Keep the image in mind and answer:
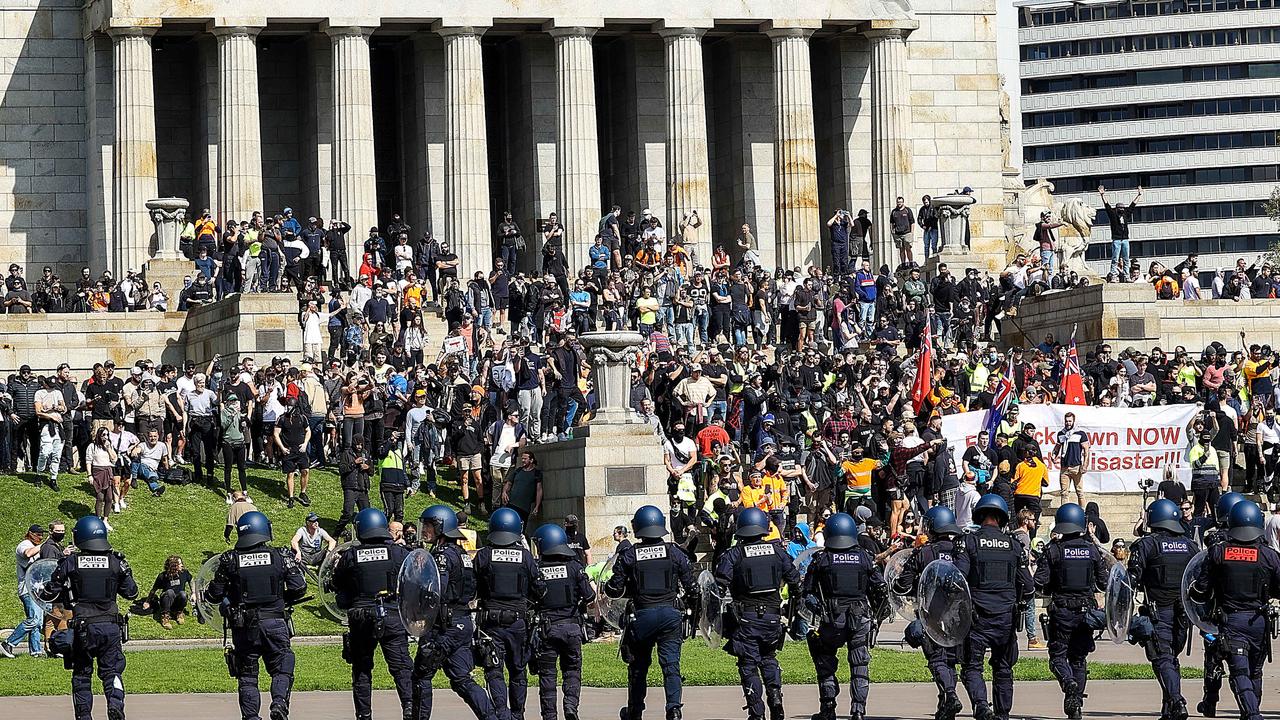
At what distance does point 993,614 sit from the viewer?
76.6ft

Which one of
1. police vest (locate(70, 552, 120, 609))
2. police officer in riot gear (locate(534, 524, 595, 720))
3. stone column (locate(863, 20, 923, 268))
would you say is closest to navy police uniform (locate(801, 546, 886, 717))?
police officer in riot gear (locate(534, 524, 595, 720))

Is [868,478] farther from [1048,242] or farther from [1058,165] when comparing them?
[1058,165]

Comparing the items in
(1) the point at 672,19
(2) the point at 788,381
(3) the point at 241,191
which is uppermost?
(1) the point at 672,19

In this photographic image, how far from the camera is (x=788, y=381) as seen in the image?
42.7 m

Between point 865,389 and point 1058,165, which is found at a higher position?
point 1058,165

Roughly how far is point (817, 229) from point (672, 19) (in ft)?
18.7

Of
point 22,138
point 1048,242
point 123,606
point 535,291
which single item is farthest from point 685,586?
point 22,138

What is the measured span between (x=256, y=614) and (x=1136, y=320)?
1108 inches

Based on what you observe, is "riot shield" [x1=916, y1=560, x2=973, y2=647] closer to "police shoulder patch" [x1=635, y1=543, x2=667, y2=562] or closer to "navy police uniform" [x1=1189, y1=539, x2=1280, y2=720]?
"navy police uniform" [x1=1189, y1=539, x2=1280, y2=720]

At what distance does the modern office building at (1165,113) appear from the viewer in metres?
133

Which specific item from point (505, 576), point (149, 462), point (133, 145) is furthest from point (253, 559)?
point (133, 145)

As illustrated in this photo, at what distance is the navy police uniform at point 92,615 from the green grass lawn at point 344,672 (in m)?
3.48

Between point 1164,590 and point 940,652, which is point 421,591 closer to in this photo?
point 940,652

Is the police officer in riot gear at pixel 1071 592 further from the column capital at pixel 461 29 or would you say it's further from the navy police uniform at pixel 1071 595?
the column capital at pixel 461 29
